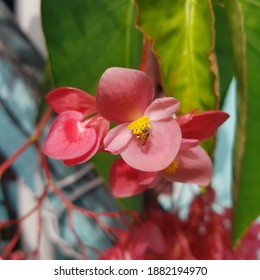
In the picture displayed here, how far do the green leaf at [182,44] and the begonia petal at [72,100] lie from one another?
8 cm

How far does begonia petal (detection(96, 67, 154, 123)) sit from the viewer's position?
17.5 inches

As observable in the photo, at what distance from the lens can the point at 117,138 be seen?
1.50 feet

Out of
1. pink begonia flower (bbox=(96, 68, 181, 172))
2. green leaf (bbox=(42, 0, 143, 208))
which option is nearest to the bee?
pink begonia flower (bbox=(96, 68, 181, 172))

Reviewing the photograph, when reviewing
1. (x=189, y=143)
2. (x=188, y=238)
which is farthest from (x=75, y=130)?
(x=188, y=238)

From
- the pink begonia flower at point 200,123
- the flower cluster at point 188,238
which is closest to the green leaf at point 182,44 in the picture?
the pink begonia flower at point 200,123

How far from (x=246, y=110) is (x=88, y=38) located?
0.19 m

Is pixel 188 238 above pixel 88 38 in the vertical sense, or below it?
below

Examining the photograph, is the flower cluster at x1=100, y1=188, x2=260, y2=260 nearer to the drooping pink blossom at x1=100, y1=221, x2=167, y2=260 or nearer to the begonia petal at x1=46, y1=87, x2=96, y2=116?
the drooping pink blossom at x1=100, y1=221, x2=167, y2=260

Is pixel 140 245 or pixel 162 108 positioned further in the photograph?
pixel 140 245

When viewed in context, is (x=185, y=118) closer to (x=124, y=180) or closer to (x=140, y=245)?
(x=124, y=180)

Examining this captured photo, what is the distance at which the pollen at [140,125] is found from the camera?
0.46 metres

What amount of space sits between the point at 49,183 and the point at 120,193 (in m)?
0.14

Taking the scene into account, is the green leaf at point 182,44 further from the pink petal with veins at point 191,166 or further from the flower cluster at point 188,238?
the flower cluster at point 188,238
